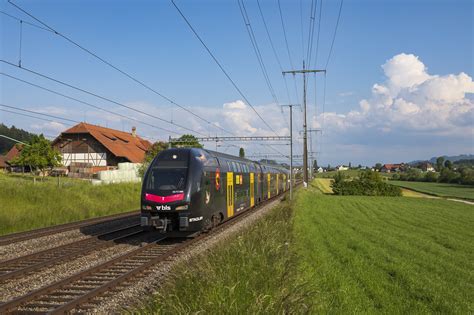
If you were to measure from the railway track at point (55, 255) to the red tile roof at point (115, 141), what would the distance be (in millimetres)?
45291

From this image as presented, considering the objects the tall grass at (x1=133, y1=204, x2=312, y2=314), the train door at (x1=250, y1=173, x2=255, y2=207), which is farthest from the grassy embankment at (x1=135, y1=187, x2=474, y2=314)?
the train door at (x1=250, y1=173, x2=255, y2=207)

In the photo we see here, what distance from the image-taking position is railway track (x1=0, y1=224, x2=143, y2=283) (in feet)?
32.5

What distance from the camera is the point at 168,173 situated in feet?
46.9

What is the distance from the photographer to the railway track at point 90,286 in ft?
23.7

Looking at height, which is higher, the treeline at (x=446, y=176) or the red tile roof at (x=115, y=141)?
the red tile roof at (x=115, y=141)

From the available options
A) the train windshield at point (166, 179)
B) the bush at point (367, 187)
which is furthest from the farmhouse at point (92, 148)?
the train windshield at point (166, 179)

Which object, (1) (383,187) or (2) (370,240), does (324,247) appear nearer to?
(2) (370,240)

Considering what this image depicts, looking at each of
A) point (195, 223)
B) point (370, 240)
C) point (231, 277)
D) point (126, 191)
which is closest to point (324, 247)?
point (370, 240)

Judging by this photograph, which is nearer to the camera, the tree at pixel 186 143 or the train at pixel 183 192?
the train at pixel 183 192

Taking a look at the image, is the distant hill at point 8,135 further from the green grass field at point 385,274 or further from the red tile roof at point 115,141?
the green grass field at point 385,274

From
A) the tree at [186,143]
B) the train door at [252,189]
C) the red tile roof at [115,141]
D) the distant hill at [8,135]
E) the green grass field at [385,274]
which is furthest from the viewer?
the distant hill at [8,135]

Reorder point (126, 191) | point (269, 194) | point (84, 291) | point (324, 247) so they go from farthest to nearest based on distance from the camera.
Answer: point (269, 194) → point (126, 191) → point (324, 247) → point (84, 291)

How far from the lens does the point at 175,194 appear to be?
1369cm

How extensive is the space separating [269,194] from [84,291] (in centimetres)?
2763
